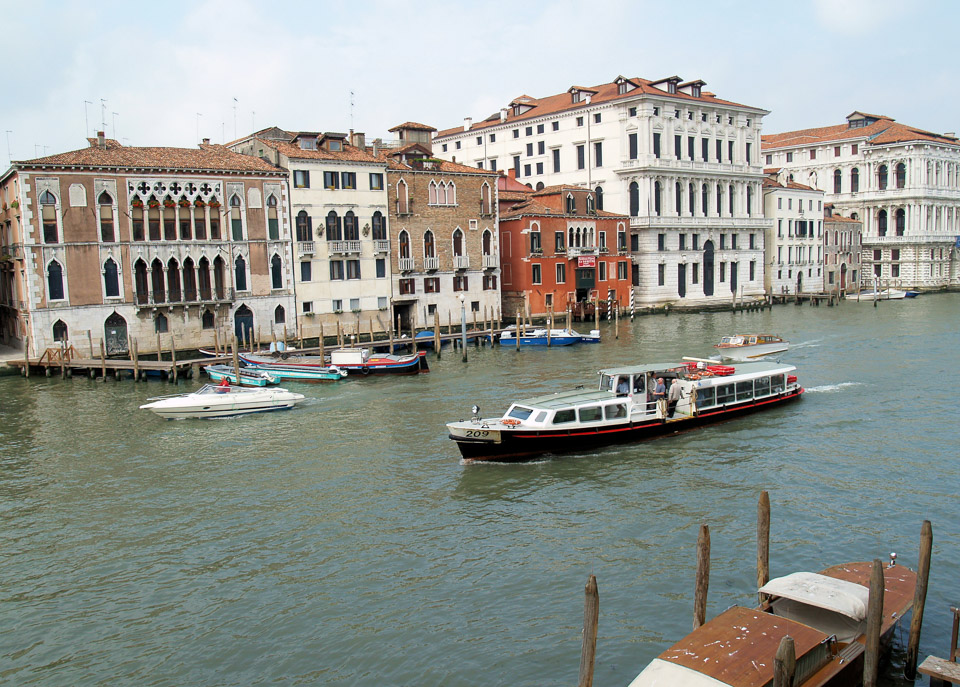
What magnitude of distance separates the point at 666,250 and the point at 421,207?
22840 millimetres

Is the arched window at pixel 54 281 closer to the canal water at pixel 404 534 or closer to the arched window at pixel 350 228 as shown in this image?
the canal water at pixel 404 534

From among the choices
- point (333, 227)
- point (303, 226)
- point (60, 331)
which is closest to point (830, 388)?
point (333, 227)

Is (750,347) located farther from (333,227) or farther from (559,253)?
(333,227)

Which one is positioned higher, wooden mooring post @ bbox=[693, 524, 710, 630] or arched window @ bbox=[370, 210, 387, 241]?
arched window @ bbox=[370, 210, 387, 241]

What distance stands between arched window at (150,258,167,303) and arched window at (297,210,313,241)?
653 centimetres

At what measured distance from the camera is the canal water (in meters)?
10.5

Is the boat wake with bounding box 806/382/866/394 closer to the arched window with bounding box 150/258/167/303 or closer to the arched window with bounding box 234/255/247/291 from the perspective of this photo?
the arched window with bounding box 234/255/247/291

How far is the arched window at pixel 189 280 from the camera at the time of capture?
36250mm

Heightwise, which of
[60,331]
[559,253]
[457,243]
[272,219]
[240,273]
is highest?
[272,219]

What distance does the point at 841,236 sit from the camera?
244 ft

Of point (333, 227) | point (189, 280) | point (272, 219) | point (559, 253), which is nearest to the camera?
point (189, 280)

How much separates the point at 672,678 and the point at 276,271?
3342 cm

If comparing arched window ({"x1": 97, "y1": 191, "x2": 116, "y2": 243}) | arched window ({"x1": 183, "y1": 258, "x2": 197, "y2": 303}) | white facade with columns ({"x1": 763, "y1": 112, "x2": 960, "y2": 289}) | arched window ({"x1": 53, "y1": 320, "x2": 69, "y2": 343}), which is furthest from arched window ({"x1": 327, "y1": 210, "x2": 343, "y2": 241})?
white facade with columns ({"x1": 763, "y1": 112, "x2": 960, "y2": 289})

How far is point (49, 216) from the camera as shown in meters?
33.0
